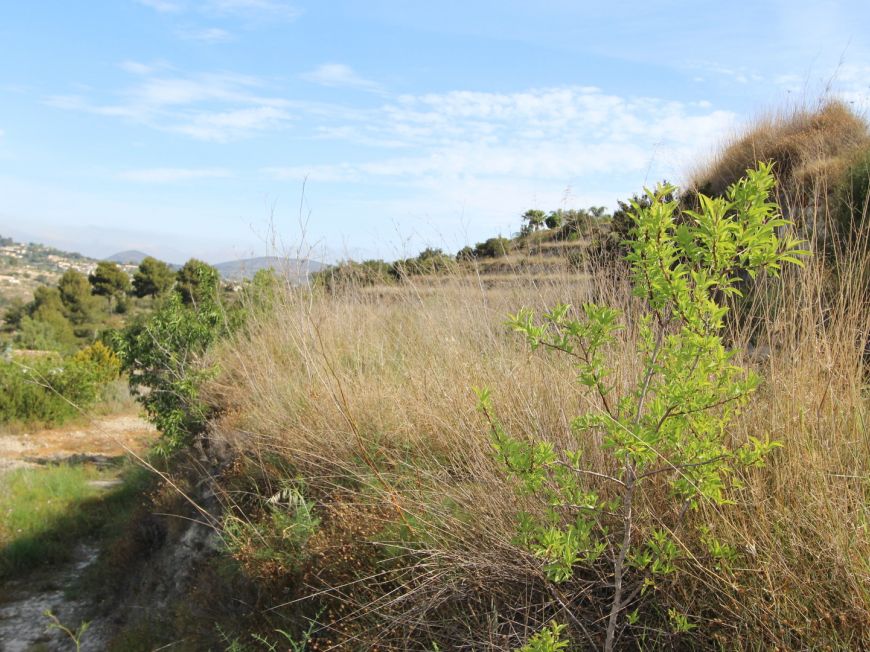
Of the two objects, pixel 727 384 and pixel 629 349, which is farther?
pixel 629 349

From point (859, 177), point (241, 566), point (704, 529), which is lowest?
point (241, 566)

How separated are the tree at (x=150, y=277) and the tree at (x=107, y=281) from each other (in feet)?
3.79

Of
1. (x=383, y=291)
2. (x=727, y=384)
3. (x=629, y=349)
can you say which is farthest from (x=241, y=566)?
(x=383, y=291)

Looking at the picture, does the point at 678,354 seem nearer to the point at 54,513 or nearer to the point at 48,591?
the point at 48,591

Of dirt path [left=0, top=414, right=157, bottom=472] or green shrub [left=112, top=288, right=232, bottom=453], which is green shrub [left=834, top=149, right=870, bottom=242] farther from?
dirt path [left=0, top=414, right=157, bottom=472]

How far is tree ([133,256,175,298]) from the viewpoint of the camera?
38.3 m

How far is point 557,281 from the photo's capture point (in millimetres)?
5418

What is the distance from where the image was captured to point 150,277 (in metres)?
38.5

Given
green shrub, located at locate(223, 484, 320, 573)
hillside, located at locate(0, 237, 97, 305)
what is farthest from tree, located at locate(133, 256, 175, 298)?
green shrub, located at locate(223, 484, 320, 573)

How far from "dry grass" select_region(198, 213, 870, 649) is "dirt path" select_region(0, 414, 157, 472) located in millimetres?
8112

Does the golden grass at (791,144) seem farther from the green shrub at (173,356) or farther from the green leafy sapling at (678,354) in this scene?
the green shrub at (173,356)

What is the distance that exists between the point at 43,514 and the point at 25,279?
74089mm

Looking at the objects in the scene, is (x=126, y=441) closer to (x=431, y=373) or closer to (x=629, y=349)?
(x=431, y=373)

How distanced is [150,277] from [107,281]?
281 centimetres
